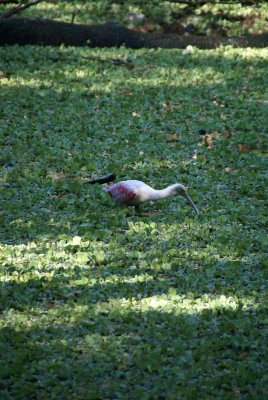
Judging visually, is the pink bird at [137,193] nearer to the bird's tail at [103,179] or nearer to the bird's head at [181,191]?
the bird's head at [181,191]

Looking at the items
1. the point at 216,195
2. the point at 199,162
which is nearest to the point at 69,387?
the point at 216,195

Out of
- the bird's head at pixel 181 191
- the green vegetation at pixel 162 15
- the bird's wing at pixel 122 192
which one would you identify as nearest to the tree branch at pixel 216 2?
the green vegetation at pixel 162 15

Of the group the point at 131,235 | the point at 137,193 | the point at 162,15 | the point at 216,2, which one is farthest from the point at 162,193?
the point at 216,2

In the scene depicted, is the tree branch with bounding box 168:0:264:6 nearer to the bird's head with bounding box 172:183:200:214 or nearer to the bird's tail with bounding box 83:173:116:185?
the bird's tail with bounding box 83:173:116:185

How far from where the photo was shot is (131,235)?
7.82 metres

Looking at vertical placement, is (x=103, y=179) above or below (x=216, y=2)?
above

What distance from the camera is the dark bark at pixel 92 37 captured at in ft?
52.0

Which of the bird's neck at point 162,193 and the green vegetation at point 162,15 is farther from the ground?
the bird's neck at point 162,193

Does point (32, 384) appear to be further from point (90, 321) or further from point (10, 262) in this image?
point (10, 262)

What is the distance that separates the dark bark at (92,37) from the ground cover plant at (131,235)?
3.69ft

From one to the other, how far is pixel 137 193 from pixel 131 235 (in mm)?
627

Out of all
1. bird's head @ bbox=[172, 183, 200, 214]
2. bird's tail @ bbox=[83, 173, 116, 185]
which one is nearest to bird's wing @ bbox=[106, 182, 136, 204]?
bird's head @ bbox=[172, 183, 200, 214]

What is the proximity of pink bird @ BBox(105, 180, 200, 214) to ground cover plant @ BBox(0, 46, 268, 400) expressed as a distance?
11 cm

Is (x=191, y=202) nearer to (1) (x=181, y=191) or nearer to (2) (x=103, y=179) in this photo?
(1) (x=181, y=191)
